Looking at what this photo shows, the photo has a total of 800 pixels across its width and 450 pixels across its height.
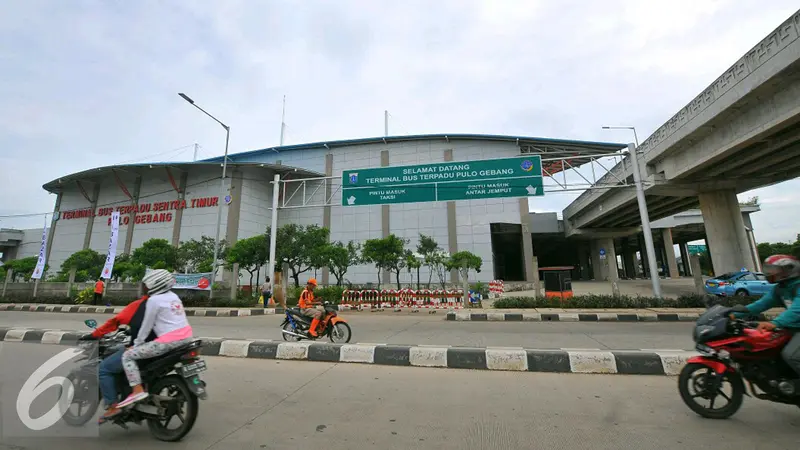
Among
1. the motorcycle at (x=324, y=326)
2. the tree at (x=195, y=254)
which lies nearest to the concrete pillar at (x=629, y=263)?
the tree at (x=195, y=254)

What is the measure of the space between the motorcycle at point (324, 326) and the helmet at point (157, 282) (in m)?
4.31

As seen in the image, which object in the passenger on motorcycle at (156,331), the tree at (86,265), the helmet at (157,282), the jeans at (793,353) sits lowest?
the jeans at (793,353)

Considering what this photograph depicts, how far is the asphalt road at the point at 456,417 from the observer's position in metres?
2.77

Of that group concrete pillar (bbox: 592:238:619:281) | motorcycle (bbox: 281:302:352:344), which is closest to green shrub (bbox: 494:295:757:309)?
motorcycle (bbox: 281:302:352:344)

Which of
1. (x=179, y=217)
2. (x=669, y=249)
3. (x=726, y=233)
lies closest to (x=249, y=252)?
(x=179, y=217)

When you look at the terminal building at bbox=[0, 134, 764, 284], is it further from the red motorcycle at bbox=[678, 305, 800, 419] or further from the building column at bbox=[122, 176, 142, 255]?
the red motorcycle at bbox=[678, 305, 800, 419]

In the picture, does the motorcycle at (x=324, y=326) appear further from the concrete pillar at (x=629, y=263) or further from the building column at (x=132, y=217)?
the concrete pillar at (x=629, y=263)

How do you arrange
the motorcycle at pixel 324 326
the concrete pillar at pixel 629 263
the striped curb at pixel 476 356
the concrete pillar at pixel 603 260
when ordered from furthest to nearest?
1. the concrete pillar at pixel 629 263
2. the concrete pillar at pixel 603 260
3. the motorcycle at pixel 324 326
4. the striped curb at pixel 476 356

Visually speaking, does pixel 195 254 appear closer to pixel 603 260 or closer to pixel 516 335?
pixel 516 335

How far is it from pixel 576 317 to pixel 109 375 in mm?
11630

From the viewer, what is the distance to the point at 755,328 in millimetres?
3170

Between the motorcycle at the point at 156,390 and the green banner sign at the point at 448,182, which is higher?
the green banner sign at the point at 448,182

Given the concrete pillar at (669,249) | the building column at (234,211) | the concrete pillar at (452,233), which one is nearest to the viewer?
the building column at (234,211)

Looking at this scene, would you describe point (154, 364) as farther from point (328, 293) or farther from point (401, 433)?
point (328, 293)
